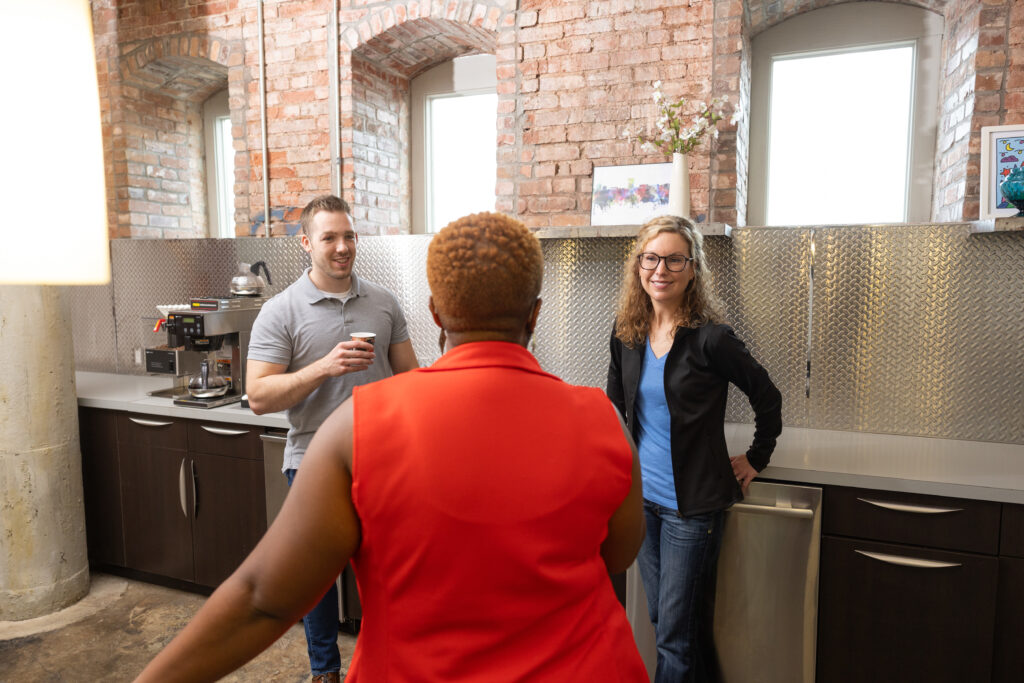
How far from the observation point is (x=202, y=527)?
9.46 ft

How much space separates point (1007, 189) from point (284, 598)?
2376mm

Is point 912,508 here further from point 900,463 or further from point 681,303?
point 681,303

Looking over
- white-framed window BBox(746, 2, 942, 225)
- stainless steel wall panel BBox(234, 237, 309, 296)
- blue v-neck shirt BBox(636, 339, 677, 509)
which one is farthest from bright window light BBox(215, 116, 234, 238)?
blue v-neck shirt BBox(636, 339, 677, 509)

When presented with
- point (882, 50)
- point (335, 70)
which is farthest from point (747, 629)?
point (335, 70)

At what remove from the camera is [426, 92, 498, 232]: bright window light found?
3.84 metres

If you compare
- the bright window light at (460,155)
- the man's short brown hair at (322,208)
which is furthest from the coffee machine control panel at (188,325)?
the bright window light at (460,155)

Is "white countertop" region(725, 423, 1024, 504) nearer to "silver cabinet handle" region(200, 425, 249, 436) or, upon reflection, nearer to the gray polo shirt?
the gray polo shirt

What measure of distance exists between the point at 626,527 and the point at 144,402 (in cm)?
270

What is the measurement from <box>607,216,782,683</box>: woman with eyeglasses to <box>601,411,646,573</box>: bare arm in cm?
93

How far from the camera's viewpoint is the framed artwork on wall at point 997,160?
2.35 m

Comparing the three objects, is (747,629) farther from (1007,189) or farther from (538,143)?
(538,143)

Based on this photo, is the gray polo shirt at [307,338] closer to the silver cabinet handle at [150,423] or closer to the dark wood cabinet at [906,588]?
the silver cabinet handle at [150,423]

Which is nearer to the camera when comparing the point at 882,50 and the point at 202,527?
the point at 202,527

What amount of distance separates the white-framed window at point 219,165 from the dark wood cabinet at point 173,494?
5.94ft
